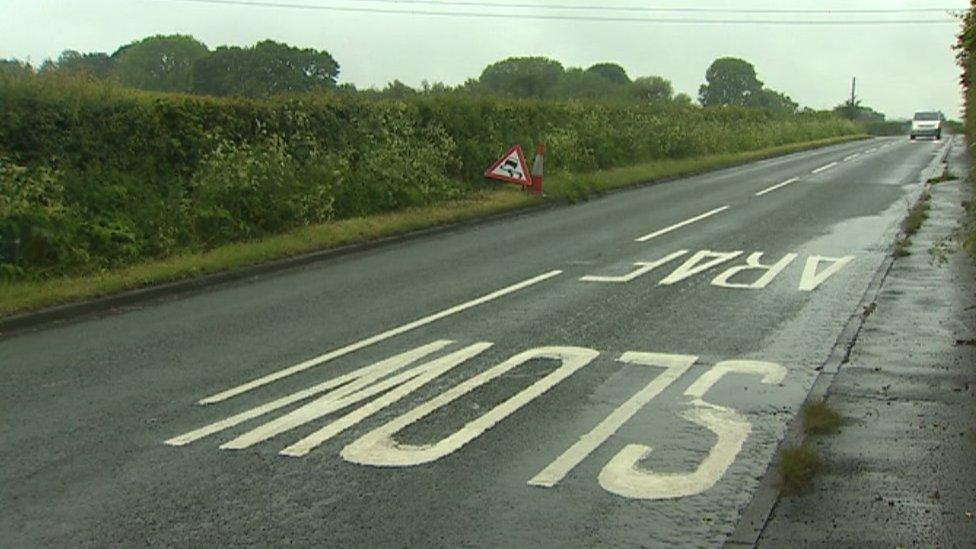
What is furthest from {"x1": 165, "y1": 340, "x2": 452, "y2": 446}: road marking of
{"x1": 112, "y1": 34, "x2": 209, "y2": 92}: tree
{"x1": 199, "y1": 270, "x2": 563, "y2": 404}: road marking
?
{"x1": 112, "y1": 34, "x2": 209, "y2": 92}: tree

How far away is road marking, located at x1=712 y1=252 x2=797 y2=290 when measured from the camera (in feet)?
39.9

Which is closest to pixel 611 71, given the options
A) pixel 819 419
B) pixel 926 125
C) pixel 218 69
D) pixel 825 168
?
pixel 926 125

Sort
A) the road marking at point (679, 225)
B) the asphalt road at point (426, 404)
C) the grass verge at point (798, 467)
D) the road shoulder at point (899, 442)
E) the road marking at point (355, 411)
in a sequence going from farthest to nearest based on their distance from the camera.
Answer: the road marking at point (679, 225)
the road marking at point (355, 411)
the grass verge at point (798, 467)
the asphalt road at point (426, 404)
the road shoulder at point (899, 442)

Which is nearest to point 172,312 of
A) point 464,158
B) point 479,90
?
point 464,158

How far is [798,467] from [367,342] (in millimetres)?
4648

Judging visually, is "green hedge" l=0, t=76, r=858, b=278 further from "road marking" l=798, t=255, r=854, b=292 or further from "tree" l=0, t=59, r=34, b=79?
"road marking" l=798, t=255, r=854, b=292

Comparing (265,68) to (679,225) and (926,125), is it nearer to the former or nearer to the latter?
(679,225)

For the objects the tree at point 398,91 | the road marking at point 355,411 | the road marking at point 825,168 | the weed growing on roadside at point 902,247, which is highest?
the tree at point 398,91

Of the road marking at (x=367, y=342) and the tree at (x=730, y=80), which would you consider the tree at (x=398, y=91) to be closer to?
the road marking at (x=367, y=342)

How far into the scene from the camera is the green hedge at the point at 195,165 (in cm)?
1321

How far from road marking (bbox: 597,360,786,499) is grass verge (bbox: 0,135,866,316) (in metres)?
7.30

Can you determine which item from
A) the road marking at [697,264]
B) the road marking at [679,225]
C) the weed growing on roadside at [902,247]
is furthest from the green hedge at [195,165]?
the weed growing on roadside at [902,247]

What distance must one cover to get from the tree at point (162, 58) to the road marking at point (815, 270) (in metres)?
15.7

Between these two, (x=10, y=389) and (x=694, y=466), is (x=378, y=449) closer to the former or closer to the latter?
(x=694, y=466)
